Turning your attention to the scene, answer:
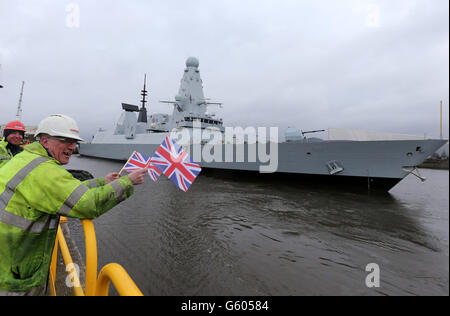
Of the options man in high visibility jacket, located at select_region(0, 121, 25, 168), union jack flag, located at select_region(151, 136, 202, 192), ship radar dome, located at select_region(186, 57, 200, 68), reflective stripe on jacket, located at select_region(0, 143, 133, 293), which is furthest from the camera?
ship radar dome, located at select_region(186, 57, 200, 68)

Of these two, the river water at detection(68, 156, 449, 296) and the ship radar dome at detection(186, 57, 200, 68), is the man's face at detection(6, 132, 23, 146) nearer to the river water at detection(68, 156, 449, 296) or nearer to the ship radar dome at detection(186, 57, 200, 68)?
the river water at detection(68, 156, 449, 296)

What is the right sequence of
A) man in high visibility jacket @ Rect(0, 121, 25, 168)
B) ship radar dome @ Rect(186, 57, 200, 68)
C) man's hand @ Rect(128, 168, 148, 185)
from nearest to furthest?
man's hand @ Rect(128, 168, 148, 185) < man in high visibility jacket @ Rect(0, 121, 25, 168) < ship radar dome @ Rect(186, 57, 200, 68)

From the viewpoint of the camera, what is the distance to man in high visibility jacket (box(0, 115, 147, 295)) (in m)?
1.07

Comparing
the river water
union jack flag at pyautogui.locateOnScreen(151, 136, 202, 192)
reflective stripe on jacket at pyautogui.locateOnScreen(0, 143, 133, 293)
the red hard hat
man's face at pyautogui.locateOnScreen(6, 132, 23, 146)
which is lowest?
the river water

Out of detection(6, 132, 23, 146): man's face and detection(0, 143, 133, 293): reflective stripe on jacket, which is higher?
detection(6, 132, 23, 146): man's face

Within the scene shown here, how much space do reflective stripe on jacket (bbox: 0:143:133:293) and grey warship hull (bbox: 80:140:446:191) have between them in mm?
10977

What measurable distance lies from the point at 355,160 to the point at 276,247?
8078mm

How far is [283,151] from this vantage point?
11906mm

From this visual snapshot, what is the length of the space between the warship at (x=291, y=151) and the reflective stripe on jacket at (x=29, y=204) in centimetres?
1097

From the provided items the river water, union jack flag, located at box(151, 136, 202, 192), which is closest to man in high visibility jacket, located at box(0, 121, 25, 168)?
the river water
